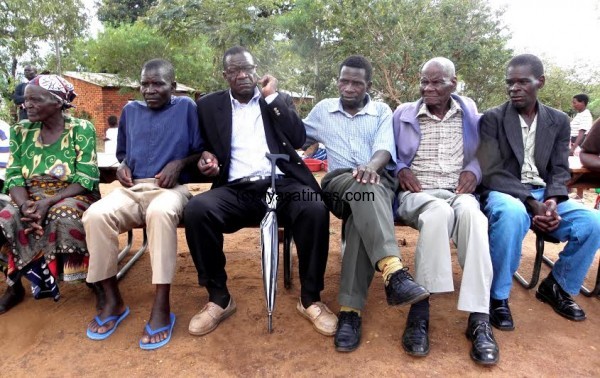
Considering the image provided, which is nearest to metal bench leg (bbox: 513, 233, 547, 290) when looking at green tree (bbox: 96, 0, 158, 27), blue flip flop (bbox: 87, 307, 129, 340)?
blue flip flop (bbox: 87, 307, 129, 340)

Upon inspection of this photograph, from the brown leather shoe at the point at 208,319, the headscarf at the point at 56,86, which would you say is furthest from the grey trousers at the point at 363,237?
the headscarf at the point at 56,86

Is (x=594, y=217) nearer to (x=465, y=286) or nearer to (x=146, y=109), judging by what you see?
(x=465, y=286)

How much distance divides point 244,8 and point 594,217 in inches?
403

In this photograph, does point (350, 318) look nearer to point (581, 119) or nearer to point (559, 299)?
point (559, 299)

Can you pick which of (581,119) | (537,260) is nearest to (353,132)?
(537,260)

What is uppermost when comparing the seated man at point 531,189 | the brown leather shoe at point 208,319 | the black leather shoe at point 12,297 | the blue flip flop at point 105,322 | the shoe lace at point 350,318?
the seated man at point 531,189

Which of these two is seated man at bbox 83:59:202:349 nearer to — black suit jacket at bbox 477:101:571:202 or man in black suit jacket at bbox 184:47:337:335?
man in black suit jacket at bbox 184:47:337:335

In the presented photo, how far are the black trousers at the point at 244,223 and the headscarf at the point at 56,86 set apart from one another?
125cm

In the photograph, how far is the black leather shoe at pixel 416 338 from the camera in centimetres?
237

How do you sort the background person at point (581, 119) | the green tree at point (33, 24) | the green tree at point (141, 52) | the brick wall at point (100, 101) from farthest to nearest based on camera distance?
the brick wall at point (100, 101) < the green tree at point (141, 52) < the green tree at point (33, 24) < the background person at point (581, 119)

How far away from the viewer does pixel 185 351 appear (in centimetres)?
243

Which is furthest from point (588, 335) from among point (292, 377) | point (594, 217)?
point (292, 377)

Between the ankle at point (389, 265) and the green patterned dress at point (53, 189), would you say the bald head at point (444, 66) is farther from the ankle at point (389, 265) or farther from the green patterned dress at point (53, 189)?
the green patterned dress at point (53, 189)

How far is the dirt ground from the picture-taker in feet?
7.48
